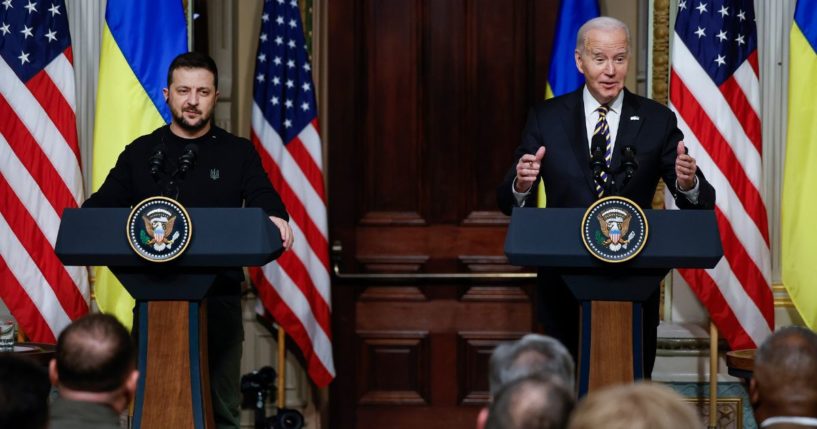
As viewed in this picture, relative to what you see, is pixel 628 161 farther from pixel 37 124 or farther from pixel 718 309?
pixel 37 124

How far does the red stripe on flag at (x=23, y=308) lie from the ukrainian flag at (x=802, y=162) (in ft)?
11.6

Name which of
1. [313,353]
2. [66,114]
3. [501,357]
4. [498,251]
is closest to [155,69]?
[66,114]

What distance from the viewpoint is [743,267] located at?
5934mm

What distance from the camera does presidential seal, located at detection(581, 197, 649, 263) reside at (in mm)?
3930

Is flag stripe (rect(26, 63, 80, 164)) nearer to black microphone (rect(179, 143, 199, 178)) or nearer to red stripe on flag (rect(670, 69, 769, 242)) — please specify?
black microphone (rect(179, 143, 199, 178))

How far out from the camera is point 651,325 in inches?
175

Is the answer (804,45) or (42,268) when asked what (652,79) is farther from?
(42,268)

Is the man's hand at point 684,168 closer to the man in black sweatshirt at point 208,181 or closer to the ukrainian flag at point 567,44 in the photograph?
the man in black sweatshirt at point 208,181

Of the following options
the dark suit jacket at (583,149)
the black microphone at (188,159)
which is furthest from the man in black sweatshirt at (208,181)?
the dark suit jacket at (583,149)

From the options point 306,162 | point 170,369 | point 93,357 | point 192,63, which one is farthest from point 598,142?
point 306,162

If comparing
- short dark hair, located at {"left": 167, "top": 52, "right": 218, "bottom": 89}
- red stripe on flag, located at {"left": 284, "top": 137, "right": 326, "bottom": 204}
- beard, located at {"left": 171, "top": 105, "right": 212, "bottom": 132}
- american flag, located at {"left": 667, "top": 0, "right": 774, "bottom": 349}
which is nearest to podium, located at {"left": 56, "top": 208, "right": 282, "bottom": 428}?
beard, located at {"left": 171, "top": 105, "right": 212, "bottom": 132}

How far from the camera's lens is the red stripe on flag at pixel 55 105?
19.7ft

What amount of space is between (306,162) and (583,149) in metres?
2.27

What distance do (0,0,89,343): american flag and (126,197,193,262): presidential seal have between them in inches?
78.8
